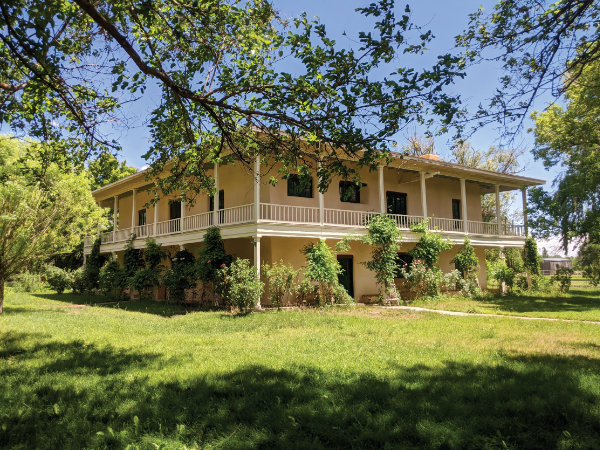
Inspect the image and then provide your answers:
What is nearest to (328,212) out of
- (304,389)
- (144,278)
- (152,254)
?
(152,254)

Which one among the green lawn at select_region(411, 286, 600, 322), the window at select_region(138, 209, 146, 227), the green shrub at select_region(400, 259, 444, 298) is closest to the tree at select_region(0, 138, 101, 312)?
the window at select_region(138, 209, 146, 227)

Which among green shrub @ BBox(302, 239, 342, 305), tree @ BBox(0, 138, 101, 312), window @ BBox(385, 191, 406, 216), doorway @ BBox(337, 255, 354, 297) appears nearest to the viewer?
tree @ BBox(0, 138, 101, 312)

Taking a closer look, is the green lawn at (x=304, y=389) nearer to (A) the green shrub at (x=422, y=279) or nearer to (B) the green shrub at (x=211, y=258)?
(B) the green shrub at (x=211, y=258)

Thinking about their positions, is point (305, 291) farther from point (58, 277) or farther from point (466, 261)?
point (58, 277)

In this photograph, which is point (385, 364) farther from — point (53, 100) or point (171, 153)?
point (53, 100)

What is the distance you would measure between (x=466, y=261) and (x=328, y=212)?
22.8 feet

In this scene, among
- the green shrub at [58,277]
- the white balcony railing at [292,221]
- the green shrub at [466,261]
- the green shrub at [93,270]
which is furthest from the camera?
the green shrub at [93,270]

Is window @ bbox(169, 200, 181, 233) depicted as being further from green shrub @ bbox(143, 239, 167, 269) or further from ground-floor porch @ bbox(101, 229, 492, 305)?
green shrub @ bbox(143, 239, 167, 269)

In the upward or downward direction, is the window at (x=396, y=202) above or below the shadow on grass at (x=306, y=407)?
above

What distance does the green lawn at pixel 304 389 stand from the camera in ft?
12.2

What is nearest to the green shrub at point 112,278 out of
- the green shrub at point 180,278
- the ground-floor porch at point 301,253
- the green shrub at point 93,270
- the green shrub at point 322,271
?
the ground-floor porch at point 301,253

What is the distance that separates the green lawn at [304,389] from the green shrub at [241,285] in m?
3.45

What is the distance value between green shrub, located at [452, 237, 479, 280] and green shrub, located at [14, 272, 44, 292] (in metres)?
23.4

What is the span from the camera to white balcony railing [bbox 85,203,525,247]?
1488 cm
